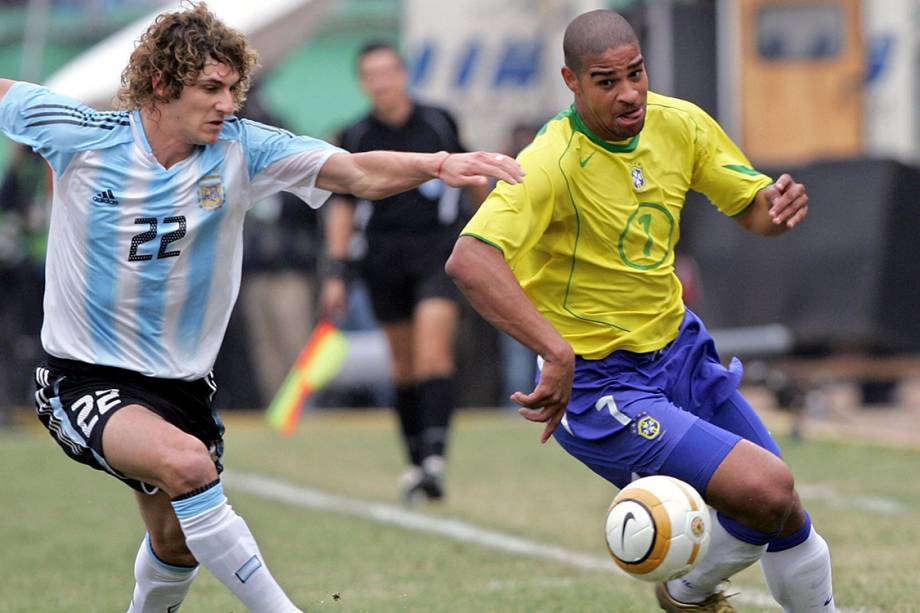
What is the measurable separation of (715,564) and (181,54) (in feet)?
7.40

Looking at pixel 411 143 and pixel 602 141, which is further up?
pixel 602 141

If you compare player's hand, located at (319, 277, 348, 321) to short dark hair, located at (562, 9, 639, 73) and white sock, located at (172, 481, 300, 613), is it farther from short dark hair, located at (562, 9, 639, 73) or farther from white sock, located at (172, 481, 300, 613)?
white sock, located at (172, 481, 300, 613)

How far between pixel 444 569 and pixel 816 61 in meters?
12.0

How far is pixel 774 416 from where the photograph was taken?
14.4 m

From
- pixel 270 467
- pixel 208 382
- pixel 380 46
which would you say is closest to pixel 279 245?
pixel 270 467

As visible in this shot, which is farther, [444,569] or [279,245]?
[279,245]

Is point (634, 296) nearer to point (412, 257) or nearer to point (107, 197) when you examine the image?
point (107, 197)

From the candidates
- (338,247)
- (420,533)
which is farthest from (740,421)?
(338,247)

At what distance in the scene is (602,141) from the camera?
560 centimetres

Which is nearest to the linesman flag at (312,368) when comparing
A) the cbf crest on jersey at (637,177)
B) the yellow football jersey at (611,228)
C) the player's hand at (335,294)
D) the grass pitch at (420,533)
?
the grass pitch at (420,533)

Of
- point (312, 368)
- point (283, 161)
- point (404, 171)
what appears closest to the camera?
point (404, 171)

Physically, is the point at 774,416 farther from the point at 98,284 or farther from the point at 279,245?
the point at 98,284

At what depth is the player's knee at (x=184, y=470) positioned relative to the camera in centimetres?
517

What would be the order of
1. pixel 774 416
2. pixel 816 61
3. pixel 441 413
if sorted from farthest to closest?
pixel 816 61 → pixel 774 416 → pixel 441 413
